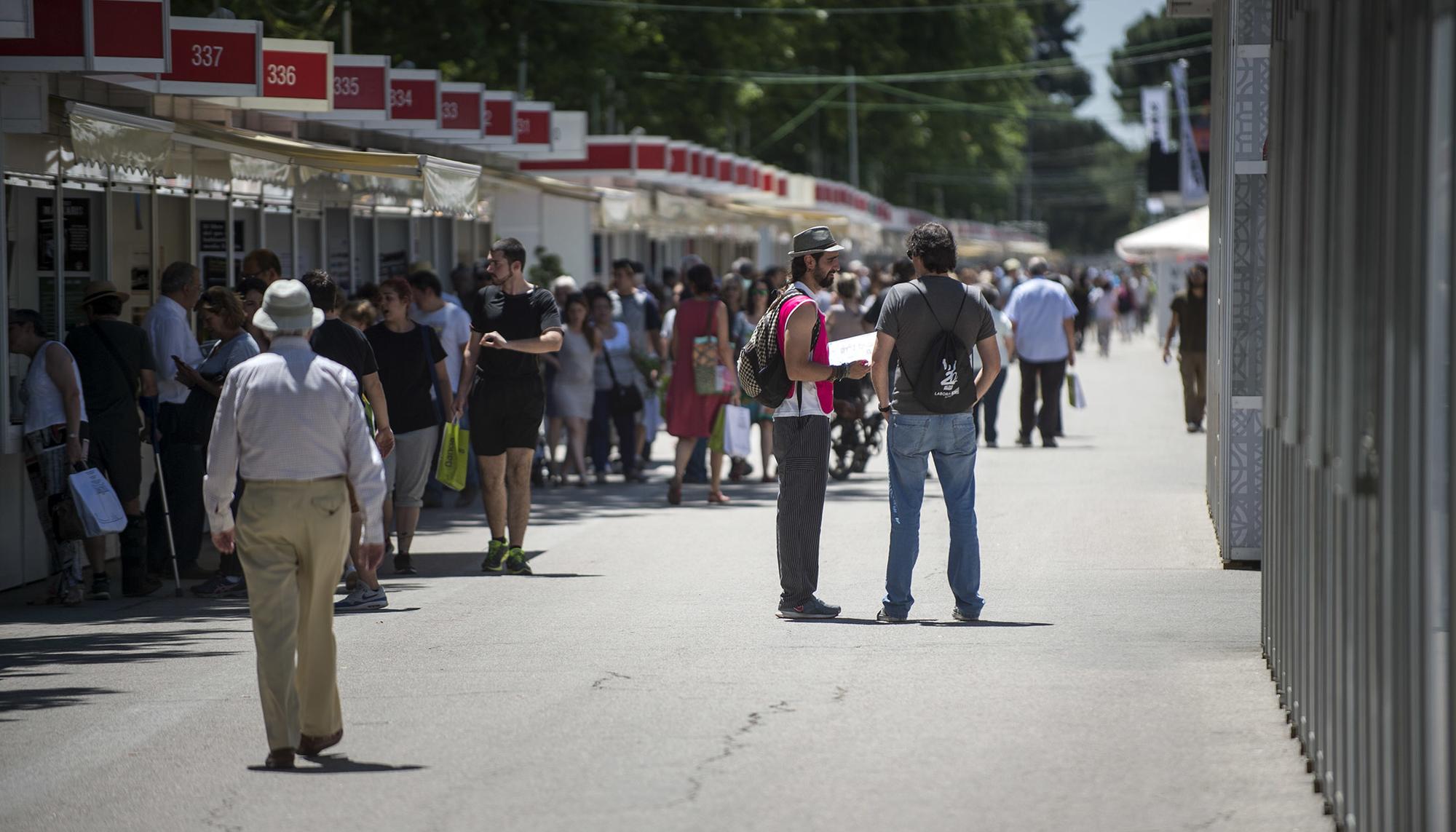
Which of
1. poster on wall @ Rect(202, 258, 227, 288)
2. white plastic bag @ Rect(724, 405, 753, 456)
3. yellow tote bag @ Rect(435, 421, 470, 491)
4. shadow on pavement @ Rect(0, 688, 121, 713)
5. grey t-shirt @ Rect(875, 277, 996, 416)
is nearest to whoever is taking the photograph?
shadow on pavement @ Rect(0, 688, 121, 713)

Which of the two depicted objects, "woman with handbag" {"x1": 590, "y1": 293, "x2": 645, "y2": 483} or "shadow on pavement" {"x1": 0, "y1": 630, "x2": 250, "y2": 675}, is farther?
"woman with handbag" {"x1": 590, "y1": 293, "x2": 645, "y2": 483}

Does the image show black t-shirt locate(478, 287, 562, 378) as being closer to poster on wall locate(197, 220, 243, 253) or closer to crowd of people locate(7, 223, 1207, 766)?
crowd of people locate(7, 223, 1207, 766)

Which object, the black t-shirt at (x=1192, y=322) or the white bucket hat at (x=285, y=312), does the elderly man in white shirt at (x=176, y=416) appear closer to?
the white bucket hat at (x=285, y=312)

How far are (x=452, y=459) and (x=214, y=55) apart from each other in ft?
10.4

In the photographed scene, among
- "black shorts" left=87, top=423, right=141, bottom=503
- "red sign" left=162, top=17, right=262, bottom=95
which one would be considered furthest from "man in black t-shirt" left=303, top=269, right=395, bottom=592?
"red sign" left=162, top=17, right=262, bottom=95

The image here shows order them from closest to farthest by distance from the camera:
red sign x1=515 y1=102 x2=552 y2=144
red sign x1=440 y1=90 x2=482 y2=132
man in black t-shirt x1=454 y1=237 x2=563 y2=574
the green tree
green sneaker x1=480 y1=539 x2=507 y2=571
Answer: man in black t-shirt x1=454 y1=237 x2=563 y2=574 → green sneaker x1=480 y1=539 x2=507 y2=571 → red sign x1=440 y1=90 x2=482 y2=132 → red sign x1=515 y1=102 x2=552 y2=144 → the green tree

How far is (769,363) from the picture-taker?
9258mm

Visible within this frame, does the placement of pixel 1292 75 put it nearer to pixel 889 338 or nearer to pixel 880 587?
pixel 889 338

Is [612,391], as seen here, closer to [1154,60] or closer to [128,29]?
[128,29]

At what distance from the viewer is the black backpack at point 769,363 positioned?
363 inches

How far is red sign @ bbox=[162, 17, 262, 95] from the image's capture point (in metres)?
12.6

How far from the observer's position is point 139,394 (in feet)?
36.8

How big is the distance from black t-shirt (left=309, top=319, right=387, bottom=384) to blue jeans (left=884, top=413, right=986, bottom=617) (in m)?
2.61

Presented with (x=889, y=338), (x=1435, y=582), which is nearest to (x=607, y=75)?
(x=889, y=338)
